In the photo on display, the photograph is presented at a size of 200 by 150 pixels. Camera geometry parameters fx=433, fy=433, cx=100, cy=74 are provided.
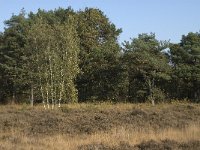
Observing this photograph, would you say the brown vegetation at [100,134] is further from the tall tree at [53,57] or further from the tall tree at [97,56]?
the tall tree at [97,56]

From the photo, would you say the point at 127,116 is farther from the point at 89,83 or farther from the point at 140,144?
the point at 89,83

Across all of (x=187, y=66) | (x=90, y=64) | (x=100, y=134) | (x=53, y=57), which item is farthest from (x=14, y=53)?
(x=100, y=134)

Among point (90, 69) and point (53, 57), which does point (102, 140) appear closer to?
point (53, 57)

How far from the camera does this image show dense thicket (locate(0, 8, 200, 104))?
122 ft

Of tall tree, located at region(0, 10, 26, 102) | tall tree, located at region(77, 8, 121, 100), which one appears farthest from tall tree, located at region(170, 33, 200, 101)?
tall tree, located at region(0, 10, 26, 102)

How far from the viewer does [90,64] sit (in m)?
47.8

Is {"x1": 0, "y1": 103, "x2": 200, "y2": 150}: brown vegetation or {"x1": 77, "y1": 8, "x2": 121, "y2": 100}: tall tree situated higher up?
{"x1": 77, "y1": 8, "x2": 121, "y2": 100}: tall tree

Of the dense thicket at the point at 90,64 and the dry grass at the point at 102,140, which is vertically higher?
the dense thicket at the point at 90,64

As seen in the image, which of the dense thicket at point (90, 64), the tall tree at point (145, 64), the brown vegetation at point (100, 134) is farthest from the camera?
the tall tree at point (145, 64)

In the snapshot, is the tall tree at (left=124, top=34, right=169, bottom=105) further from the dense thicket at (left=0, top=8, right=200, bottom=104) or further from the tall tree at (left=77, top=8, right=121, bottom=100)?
the tall tree at (left=77, top=8, right=121, bottom=100)

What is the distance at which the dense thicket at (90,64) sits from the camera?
3709cm

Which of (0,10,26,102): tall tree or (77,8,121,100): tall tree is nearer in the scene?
(77,8,121,100): tall tree

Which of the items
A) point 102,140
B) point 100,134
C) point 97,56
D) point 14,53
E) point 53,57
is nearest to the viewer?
point 102,140

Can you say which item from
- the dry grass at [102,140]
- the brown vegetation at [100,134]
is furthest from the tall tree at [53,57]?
the dry grass at [102,140]
